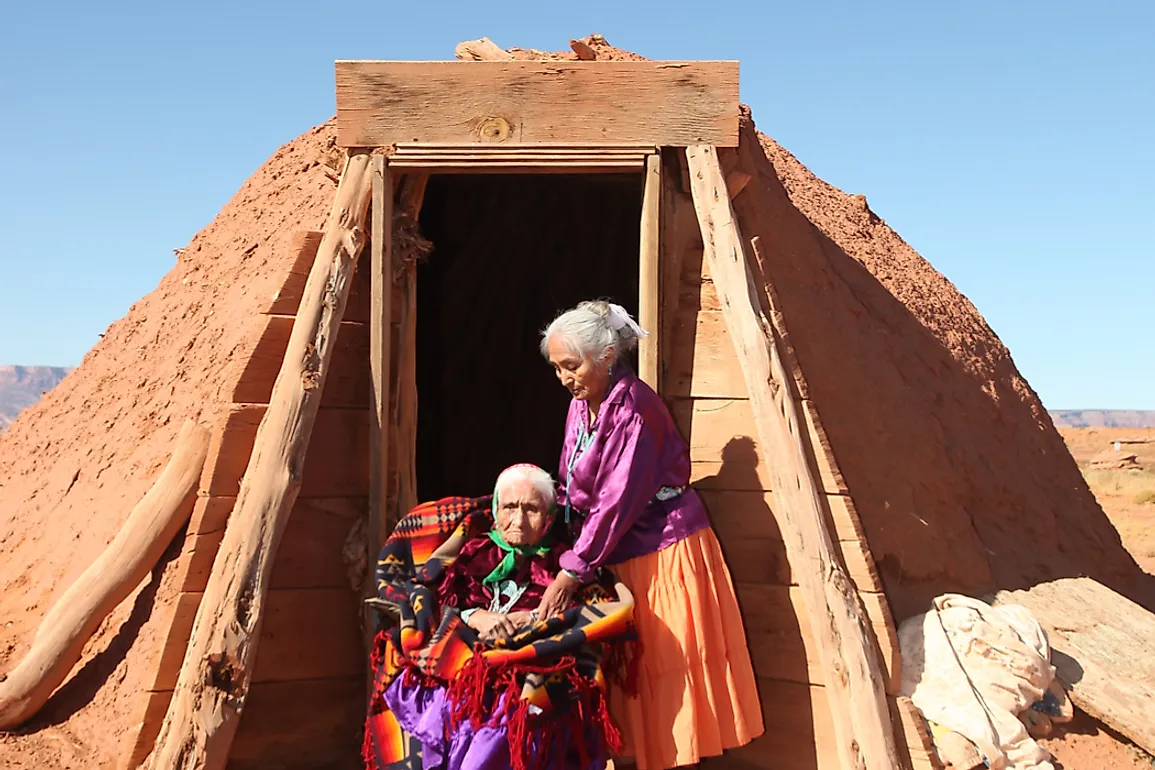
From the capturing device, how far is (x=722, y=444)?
4.27 m

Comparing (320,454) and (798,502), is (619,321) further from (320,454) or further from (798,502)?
(320,454)

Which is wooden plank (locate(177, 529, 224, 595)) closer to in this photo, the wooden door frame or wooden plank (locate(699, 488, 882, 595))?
the wooden door frame

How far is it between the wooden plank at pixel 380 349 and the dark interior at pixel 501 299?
1868mm

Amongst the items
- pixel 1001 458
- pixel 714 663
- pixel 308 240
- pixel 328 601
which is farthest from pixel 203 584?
pixel 1001 458

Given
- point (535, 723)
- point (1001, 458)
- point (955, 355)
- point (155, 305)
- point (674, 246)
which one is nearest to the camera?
point (535, 723)

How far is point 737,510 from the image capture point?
166 inches

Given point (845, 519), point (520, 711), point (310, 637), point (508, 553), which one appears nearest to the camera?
point (520, 711)

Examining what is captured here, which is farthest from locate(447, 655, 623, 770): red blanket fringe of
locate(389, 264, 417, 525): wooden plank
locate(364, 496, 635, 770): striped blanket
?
locate(389, 264, 417, 525): wooden plank

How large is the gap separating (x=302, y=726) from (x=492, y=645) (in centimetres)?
131

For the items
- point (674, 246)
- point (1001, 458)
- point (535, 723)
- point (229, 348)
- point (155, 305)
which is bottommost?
point (535, 723)

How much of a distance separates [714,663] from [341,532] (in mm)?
1524

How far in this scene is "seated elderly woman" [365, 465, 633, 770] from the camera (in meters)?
3.23

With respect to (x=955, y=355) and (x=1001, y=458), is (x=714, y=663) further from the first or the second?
(x=955, y=355)

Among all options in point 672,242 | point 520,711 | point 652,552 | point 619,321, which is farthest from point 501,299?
point 520,711
